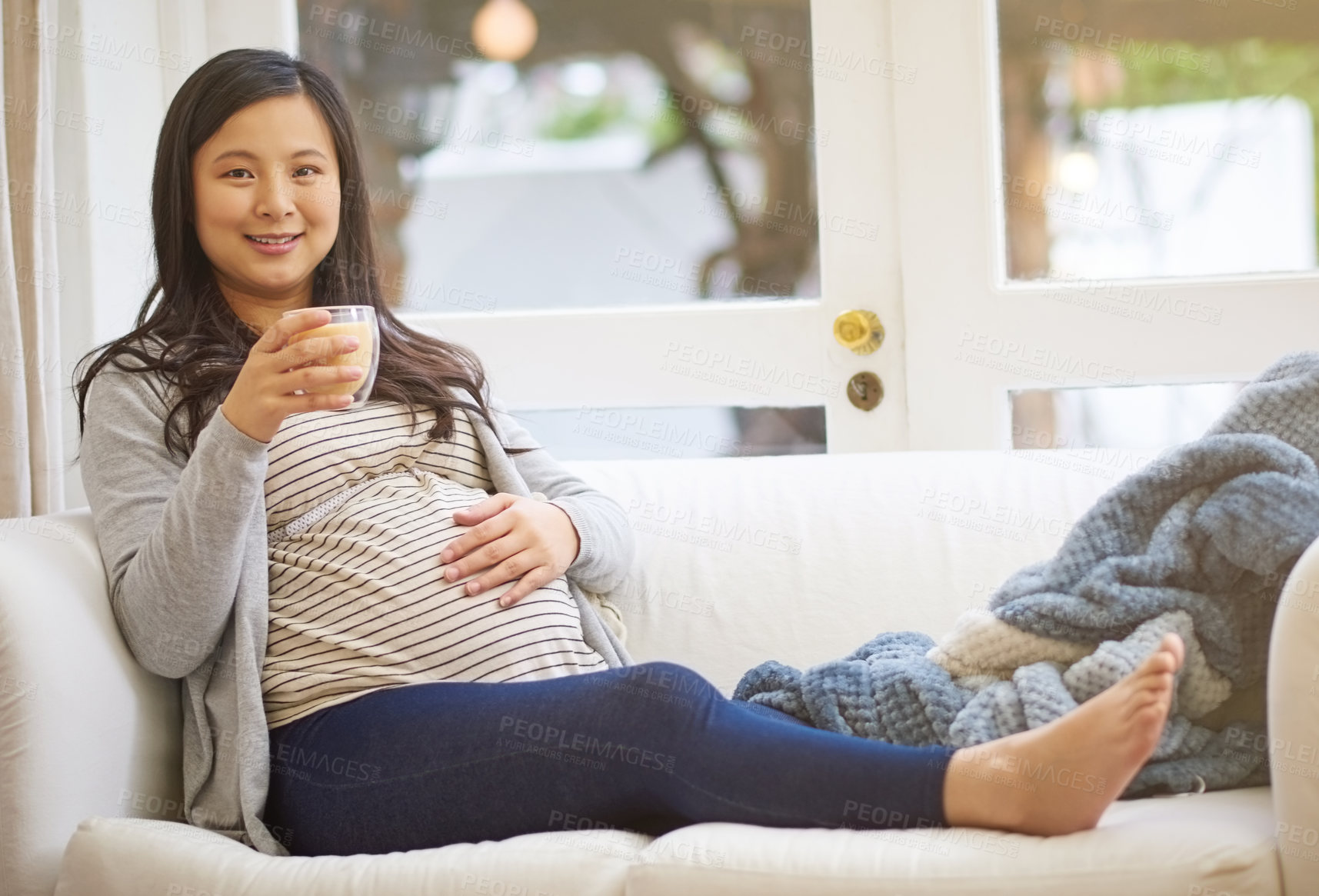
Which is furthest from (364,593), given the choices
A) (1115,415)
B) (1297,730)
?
(1115,415)

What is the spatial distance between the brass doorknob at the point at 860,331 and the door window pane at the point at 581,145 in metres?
0.10

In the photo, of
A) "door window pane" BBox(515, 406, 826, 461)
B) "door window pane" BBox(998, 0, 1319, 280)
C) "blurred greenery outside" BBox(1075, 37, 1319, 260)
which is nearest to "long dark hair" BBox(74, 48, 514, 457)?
"door window pane" BBox(515, 406, 826, 461)

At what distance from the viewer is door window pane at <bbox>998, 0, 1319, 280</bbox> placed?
2221mm

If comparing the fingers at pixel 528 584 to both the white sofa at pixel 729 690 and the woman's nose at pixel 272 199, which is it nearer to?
the white sofa at pixel 729 690

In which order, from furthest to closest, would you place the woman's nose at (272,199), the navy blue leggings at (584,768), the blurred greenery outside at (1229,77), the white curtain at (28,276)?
the blurred greenery outside at (1229,77) → the white curtain at (28,276) → the woman's nose at (272,199) → the navy blue leggings at (584,768)

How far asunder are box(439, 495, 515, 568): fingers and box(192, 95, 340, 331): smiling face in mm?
410

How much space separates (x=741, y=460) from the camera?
187 cm

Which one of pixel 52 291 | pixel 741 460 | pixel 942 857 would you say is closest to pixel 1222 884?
pixel 942 857

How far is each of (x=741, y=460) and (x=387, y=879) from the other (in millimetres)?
877

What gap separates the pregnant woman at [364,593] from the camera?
3.92 feet

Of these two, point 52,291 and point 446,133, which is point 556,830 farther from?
point 446,133

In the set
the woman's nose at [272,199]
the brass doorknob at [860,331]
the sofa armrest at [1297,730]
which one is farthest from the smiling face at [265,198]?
the sofa armrest at [1297,730]

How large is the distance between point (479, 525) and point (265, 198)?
0.50m

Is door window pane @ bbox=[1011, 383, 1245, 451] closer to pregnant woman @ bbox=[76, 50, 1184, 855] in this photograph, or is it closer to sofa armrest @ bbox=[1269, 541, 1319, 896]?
pregnant woman @ bbox=[76, 50, 1184, 855]
